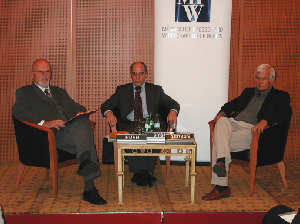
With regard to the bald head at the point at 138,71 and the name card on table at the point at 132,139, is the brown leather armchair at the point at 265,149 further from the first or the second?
the bald head at the point at 138,71

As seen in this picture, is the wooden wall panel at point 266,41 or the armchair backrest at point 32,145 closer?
the armchair backrest at point 32,145

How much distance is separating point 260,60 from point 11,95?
3.64 m

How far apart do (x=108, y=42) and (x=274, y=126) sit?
8.56ft

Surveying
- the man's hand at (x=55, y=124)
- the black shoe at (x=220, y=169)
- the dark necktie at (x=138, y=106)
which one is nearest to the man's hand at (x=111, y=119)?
the dark necktie at (x=138, y=106)

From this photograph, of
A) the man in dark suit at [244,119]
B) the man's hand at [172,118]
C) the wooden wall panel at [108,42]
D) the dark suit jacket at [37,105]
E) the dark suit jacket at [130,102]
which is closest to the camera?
the man in dark suit at [244,119]

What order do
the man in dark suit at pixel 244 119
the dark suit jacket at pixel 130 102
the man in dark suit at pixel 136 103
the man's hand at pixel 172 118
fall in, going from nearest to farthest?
1. the man in dark suit at pixel 244 119
2. the man's hand at pixel 172 118
3. the man in dark suit at pixel 136 103
4. the dark suit jacket at pixel 130 102

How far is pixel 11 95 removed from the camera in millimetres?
5328

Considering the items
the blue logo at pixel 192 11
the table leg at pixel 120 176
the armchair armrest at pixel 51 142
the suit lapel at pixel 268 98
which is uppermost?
the blue logo at pixel 192 11

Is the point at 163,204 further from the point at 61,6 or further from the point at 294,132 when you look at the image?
the point at 61,6

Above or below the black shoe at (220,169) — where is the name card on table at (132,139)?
above

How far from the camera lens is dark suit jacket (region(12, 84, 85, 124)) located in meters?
4.05

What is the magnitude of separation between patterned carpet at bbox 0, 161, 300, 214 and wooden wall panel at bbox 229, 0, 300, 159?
4.36ft

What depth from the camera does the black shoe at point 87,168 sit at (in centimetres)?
370

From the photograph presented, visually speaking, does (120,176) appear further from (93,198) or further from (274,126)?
(274,126)
